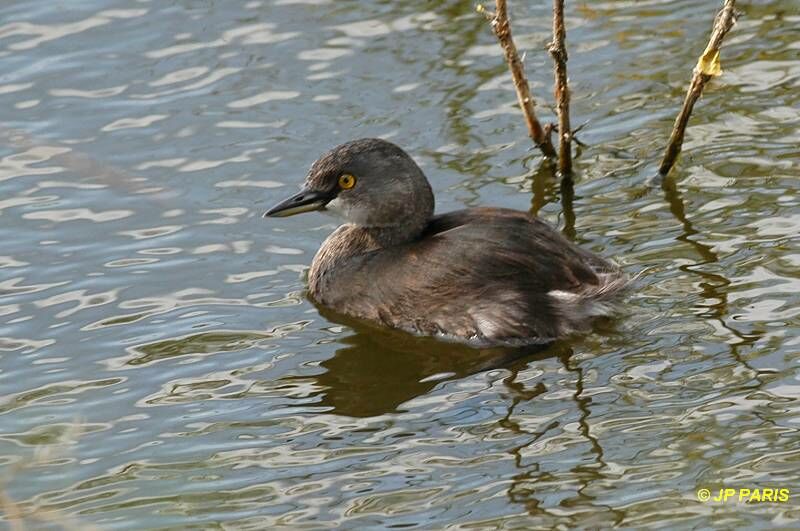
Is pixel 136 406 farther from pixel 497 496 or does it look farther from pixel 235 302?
pixel 497 496

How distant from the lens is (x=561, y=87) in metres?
8.88

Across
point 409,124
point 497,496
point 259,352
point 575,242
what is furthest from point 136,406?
point 409,124

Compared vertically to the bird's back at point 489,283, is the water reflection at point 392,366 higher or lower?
lower

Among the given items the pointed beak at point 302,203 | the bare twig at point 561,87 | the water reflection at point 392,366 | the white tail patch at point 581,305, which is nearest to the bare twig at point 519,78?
the bare twig at point 561,87

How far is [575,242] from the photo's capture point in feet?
28.5

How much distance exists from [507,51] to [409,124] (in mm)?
1220

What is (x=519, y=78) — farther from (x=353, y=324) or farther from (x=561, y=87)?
(x=353, y=324)

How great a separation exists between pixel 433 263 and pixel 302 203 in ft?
2.94

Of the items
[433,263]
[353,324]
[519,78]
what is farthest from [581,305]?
[519,78]

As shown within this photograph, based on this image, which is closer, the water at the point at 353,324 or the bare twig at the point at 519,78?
the water at the point at 353,324

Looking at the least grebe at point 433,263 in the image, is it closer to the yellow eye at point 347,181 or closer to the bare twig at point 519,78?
the yellow eye at point 347,181

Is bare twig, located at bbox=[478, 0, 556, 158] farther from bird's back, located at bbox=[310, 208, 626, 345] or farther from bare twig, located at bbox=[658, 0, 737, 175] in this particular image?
bird's back, located at bbox=[310, 208, 626, 345]

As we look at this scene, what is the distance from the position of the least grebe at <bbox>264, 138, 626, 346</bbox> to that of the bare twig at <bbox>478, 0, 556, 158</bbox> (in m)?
0.99

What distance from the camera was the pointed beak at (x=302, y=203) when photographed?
27.6 feet
